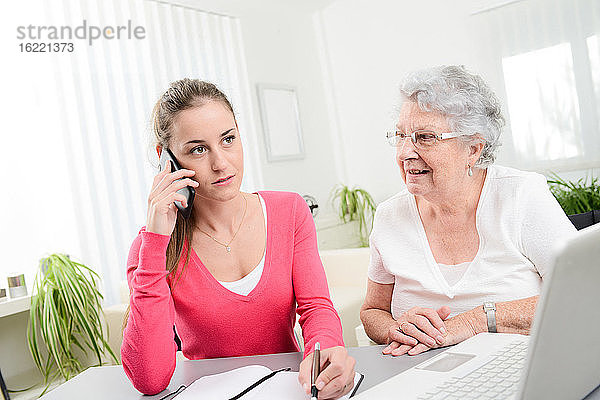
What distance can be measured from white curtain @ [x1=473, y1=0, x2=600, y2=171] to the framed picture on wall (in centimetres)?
195

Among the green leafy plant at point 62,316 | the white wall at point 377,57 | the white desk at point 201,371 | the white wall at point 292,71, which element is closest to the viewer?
the white desk at point 201,371

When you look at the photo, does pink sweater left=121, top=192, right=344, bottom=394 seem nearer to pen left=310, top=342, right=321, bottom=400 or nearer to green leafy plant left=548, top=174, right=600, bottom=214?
pen left=310, top=342, right=321, bottom=400

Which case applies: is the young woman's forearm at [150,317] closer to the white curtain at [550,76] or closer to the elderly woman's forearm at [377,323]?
the elderly woman's forearm at [377,323]

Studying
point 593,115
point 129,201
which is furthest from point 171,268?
point 593,115

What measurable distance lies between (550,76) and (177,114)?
440 cm

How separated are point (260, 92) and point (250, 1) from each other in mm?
841

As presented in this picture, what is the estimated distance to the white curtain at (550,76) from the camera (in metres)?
4.78

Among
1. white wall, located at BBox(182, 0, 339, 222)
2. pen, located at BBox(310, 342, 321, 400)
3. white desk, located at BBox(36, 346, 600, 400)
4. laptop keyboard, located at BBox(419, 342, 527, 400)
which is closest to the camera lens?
laptop keyboard, located at BBox(419, 342, 527, 400)

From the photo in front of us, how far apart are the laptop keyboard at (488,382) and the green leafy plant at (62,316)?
8.34 ft

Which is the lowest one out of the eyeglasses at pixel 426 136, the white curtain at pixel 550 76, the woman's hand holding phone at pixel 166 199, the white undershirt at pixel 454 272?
the white undershirt at pixel 454 272

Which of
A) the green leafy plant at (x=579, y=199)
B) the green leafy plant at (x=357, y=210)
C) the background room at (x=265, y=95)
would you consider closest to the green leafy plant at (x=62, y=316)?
the background room at (x=265, y=95)

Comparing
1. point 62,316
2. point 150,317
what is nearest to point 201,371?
point 150,317

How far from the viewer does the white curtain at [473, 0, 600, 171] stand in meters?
4.78

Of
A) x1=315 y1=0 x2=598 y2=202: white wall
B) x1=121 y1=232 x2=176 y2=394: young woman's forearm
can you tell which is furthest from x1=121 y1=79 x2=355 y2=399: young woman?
x1=315 y1=0 x2=598 y2=202: white wall
